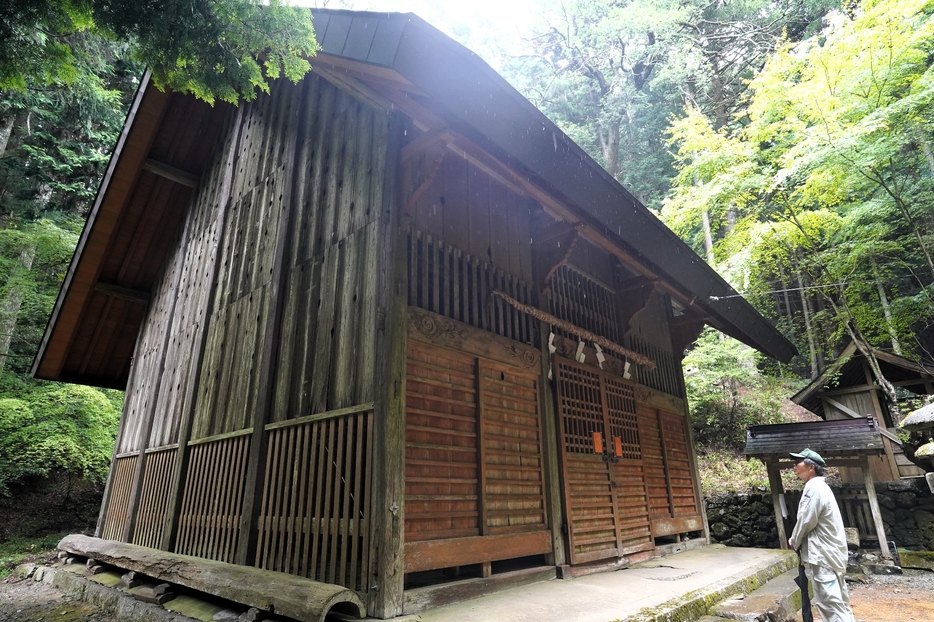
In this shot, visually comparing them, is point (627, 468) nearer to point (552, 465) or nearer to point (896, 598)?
point (552, 465)

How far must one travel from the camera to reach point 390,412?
3875mm

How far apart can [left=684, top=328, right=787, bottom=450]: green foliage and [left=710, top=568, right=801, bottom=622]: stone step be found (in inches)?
382

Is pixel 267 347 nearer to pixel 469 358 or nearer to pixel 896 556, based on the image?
pixel 469 358

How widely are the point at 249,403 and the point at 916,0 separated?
12.1 meters

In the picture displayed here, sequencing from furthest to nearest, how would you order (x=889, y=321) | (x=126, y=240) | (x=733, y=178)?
1. (x=889, y=321)
2. (x=733, y=178)
3. (x=126, y=240)

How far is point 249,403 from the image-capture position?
5539 mm

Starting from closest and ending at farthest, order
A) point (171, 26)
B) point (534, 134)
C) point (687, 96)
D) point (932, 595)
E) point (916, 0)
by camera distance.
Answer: point (171, 26) → point (534, 134) → point (932, 595) → point (916, 0) → point (687, 96)

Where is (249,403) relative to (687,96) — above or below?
below

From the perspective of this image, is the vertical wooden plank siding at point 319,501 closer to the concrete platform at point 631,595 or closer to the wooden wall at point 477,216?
the concrete platform at point 631,595

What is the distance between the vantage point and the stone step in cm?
453

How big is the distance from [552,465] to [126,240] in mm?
8545

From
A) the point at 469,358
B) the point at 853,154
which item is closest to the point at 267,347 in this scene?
the point at 469,358

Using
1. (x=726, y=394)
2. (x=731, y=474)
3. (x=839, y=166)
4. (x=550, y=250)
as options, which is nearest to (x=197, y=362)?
(x=550, y=250)

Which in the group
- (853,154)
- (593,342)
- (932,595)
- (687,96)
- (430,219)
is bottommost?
(932,595)
